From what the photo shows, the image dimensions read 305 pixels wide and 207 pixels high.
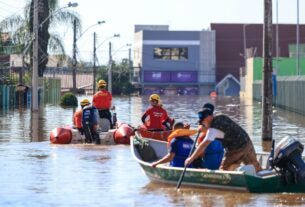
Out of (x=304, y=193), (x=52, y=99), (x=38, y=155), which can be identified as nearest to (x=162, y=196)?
(x=304, y=193)

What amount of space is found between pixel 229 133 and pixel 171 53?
337ft

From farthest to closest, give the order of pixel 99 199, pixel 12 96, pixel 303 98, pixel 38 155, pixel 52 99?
pixel 52 99
pixel 12 96
pixel 303 98
pixel 38 155
pixel 99 199

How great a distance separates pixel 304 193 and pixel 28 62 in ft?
172

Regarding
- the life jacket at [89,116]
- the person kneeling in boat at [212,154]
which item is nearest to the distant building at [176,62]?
the life jacket at [89,116]

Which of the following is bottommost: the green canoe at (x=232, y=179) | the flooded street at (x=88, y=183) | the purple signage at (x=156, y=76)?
the flooded street at (x=88, y=183)

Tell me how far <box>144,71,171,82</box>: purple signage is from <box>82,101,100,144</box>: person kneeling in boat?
3612 inches

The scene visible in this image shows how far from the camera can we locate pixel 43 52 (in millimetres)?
61406

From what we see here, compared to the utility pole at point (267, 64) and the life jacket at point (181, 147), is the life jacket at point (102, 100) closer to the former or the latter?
the utility pole at point (267, 64)

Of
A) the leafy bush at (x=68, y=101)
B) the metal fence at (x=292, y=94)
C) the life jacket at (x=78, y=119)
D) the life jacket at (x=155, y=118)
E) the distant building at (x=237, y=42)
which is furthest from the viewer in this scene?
the distant building at (x=237, y=42)

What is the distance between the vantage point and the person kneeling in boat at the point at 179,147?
14625 mm

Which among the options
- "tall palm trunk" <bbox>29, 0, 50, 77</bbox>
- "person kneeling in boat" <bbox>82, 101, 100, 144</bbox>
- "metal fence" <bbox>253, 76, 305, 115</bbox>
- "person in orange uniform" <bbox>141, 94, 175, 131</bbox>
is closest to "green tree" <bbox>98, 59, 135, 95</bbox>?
"tall palm trunk" <bbox>29, 0, 50, 77</bbox>

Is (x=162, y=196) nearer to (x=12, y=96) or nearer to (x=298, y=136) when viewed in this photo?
(x=298, y=136)

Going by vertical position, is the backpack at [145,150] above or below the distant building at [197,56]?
below

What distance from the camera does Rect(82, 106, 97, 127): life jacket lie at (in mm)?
22422
